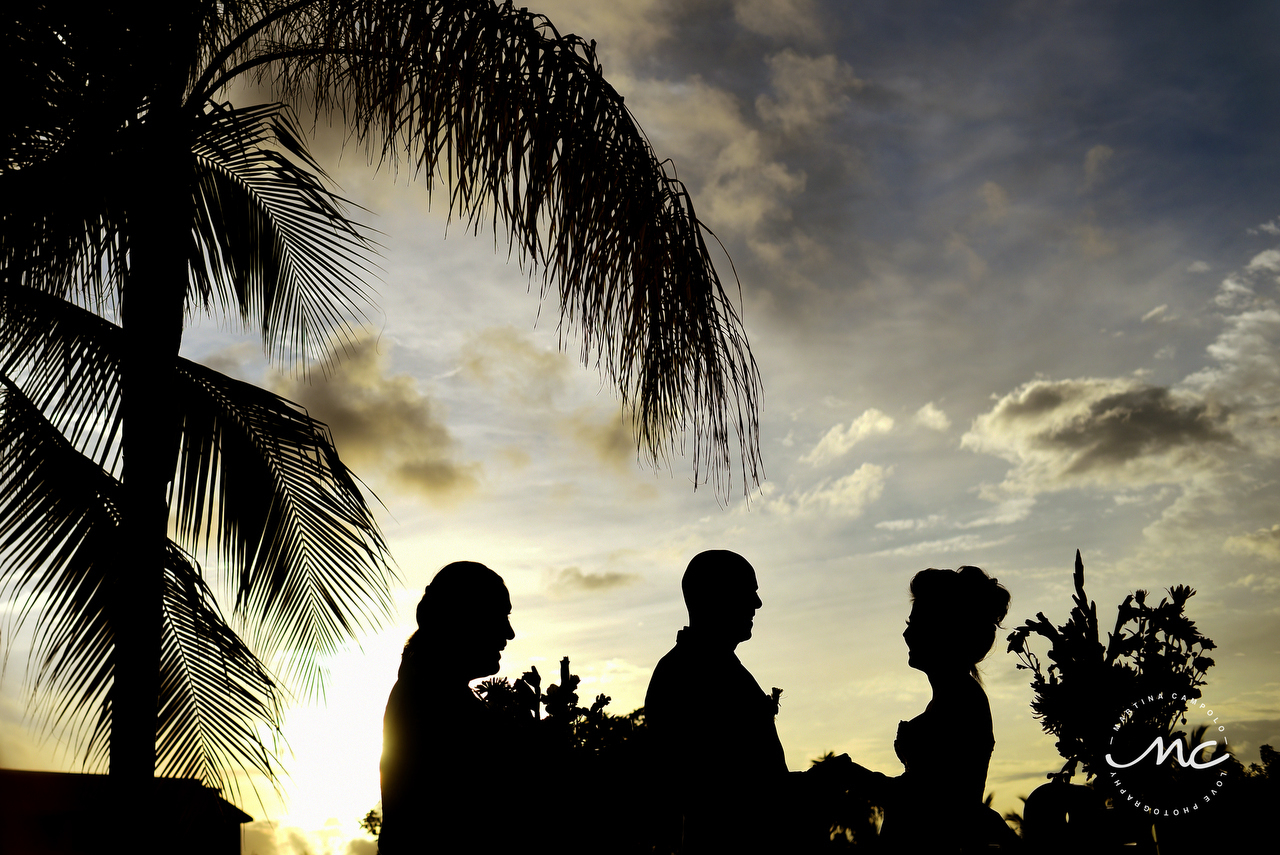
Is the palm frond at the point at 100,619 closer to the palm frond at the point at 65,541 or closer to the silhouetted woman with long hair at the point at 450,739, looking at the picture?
the palm frond at the point at 65,541

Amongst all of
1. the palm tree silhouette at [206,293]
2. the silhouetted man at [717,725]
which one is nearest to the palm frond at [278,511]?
the palm tree silhouette at [206,293]

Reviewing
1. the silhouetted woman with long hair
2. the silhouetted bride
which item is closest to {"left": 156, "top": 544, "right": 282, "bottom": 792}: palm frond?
the silhouetted woman with long hair

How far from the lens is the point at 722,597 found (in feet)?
8.86

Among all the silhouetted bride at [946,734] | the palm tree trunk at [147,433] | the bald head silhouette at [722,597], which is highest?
the palm tree trunk at [147,433]

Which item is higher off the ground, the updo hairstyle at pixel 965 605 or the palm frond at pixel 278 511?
the palm frond at pixel 278 511

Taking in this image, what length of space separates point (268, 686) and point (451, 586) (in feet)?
9.07

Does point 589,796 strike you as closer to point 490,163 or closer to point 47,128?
point 490,163

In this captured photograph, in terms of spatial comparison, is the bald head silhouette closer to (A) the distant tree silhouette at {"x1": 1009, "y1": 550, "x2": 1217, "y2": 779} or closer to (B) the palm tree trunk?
(A) the distant tree silhouette at {"x1": 1009, "y1": 550, "x2": 1217, "y2": 779}

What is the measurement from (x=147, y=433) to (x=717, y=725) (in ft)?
10.0

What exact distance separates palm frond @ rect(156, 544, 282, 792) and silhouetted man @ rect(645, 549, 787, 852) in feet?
8.86

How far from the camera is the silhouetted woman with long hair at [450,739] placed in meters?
2.11

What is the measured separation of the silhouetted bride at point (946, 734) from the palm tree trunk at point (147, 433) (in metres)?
3.11

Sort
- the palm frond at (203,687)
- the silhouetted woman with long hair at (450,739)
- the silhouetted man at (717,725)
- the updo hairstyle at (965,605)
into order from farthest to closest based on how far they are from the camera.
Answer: the palm frond at (203,687)
the updo hairstyle at (965,605)
the silhouetted man at (717,725)
the silhouetted woman with long hair at (450,739)

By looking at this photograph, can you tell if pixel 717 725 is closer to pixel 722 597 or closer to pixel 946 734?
pixel 722 597
